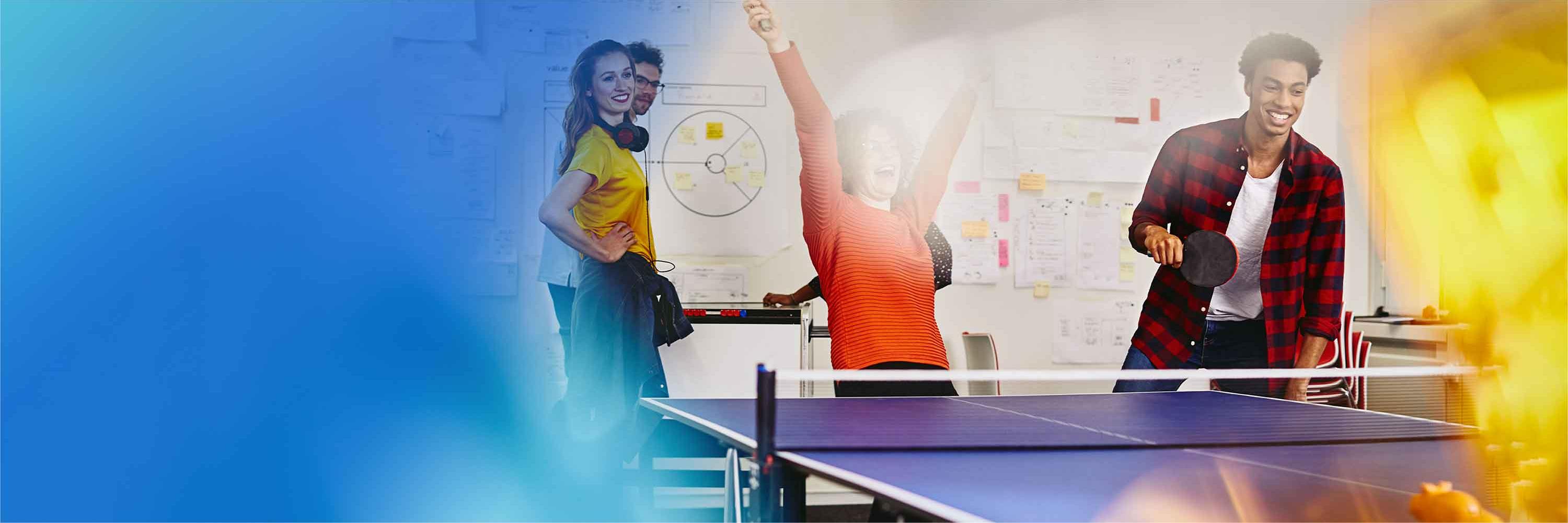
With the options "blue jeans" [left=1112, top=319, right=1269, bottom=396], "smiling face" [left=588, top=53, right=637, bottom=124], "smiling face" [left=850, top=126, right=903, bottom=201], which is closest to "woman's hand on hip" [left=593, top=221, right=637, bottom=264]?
"smiling face" [left=588, top=53, right=637, bottom=124]

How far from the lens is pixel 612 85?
3.87m

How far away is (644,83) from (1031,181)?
1.48 m

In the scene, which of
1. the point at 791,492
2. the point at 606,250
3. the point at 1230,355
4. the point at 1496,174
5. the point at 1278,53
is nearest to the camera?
the point at 1496,174

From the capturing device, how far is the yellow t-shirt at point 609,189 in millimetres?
3830

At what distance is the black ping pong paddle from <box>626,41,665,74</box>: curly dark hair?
194cm

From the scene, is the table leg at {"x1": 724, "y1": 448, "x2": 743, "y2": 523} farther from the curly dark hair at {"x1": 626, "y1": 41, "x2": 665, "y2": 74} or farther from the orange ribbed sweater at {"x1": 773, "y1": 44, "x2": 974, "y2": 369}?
the curly dark hair at {"x1": 626, "y1": 41, "x2": 665, "y2": 74}

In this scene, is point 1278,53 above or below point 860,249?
above

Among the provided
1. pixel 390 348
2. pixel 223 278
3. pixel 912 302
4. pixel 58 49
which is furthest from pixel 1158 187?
pixel 58 49

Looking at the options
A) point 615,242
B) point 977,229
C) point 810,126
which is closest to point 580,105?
point 615,242

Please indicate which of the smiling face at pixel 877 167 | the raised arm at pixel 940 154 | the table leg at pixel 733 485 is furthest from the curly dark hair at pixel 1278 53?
the table leg at pixel 733 485

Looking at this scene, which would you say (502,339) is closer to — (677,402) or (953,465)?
(677,402)

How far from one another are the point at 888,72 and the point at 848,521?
1614 millimetres

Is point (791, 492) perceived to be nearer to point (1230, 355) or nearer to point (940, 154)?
point (1230, 355)
